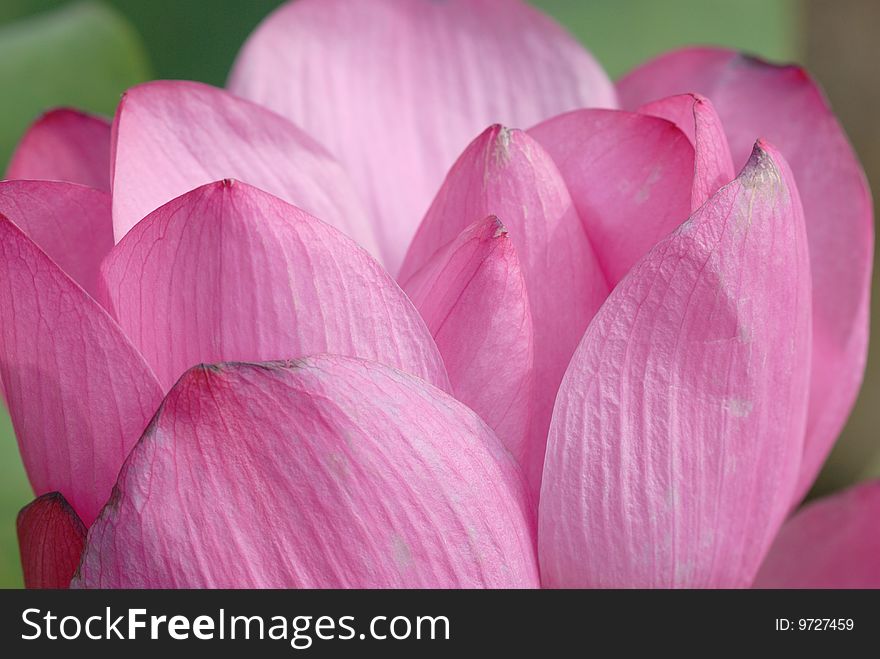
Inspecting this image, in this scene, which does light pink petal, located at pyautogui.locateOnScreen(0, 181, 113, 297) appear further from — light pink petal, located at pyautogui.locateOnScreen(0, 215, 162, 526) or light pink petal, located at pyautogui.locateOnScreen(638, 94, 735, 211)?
light pink petal, located at pyautogui.locateOnScreen(638, 94, 735, 211)

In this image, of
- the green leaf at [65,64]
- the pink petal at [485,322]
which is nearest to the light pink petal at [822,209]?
the pink petal at [485,322]

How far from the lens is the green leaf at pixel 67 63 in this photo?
0.51 m

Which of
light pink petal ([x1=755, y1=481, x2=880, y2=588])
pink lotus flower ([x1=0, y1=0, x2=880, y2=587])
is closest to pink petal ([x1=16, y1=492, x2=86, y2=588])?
pink lotus flower ([x1=0, y1=0, x2=880, y2=587])

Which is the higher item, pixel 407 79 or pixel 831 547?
pixel 407 79

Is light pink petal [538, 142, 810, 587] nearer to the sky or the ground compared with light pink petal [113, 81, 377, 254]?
nearer to the ground

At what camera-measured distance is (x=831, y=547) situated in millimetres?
337

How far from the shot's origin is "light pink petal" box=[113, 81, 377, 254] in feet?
0.88

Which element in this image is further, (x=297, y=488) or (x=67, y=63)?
(x=67, y=63)

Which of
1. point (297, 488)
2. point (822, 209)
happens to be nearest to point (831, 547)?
point (822, 209)

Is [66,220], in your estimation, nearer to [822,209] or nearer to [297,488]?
[297,488]

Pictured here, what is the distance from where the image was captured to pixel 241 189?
21 centimetres

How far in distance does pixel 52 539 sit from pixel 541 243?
0.45 ft
